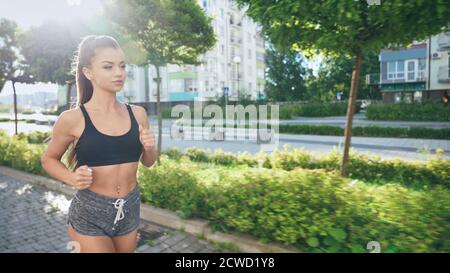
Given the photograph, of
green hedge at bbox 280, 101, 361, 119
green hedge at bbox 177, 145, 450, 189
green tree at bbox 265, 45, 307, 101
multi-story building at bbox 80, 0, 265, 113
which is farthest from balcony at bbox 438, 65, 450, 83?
green hedge at bbox 177, 145, 450, 189

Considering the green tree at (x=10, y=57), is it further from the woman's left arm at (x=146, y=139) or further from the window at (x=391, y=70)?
the window at (x=391, y=70)

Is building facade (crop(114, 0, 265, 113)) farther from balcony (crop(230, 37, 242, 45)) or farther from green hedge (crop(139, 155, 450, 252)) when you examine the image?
green hedge (crop(139, 155, 450, 252))

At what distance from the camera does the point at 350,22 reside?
4738 mm

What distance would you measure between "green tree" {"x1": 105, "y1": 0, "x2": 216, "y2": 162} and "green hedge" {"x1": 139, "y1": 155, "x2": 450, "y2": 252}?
4.20 meters

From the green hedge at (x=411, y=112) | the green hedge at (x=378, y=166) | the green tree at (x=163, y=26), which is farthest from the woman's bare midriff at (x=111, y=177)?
the green hedge at (x=411, y=112)

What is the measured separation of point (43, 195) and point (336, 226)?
5.95m

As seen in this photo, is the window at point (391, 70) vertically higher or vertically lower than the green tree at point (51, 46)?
higher

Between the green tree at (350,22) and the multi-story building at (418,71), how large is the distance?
33.4 m

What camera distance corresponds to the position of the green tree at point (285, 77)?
42.1m

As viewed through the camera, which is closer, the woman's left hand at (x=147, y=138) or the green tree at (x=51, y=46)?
the woman's left hand at (x=147, y=138)

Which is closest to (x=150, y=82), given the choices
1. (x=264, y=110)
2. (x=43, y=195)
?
(x=264, y=110)

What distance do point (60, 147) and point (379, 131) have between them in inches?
682

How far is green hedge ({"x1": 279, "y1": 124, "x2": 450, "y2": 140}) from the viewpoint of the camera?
15.8 m

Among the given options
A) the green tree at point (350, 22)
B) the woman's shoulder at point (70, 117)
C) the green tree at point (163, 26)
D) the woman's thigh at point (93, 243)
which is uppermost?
the green tree at point (163, 26)
